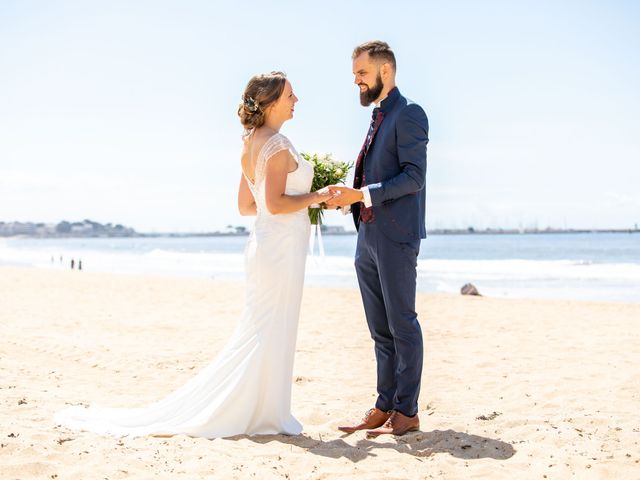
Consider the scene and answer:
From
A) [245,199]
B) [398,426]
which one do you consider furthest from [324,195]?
[398,426]

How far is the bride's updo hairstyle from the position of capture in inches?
166

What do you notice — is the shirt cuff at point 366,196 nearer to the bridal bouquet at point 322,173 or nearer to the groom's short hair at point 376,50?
the bridal bouquet at point 322,173

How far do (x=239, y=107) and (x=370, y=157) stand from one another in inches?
36.9

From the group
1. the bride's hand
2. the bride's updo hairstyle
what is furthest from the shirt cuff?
the bride's updo hairstyle

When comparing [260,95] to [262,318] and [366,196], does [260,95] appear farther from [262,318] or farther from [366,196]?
[262,318]

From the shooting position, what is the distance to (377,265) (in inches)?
169

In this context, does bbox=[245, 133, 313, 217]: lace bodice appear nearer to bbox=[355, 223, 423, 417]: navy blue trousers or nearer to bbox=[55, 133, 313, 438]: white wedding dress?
bbox=[55, 133, 313, 438]: white wedding dress

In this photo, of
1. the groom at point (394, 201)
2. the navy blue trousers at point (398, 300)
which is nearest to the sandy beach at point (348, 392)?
the navy blue trousers at point (398, 300)

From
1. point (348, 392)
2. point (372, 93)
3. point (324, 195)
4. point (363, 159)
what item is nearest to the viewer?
point (324, 195)

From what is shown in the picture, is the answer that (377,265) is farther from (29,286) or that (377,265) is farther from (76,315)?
(29,286)

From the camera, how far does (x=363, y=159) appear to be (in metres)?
4.43

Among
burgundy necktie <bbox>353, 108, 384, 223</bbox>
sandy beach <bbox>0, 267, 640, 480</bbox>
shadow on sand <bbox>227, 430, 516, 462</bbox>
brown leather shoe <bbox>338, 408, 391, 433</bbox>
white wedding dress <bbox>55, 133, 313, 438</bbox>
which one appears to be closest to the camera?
sandy beach <bbox>0, 267, 640, 480</bbox>

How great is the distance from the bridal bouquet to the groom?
0.29 metres

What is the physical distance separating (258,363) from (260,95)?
68.1 inches
